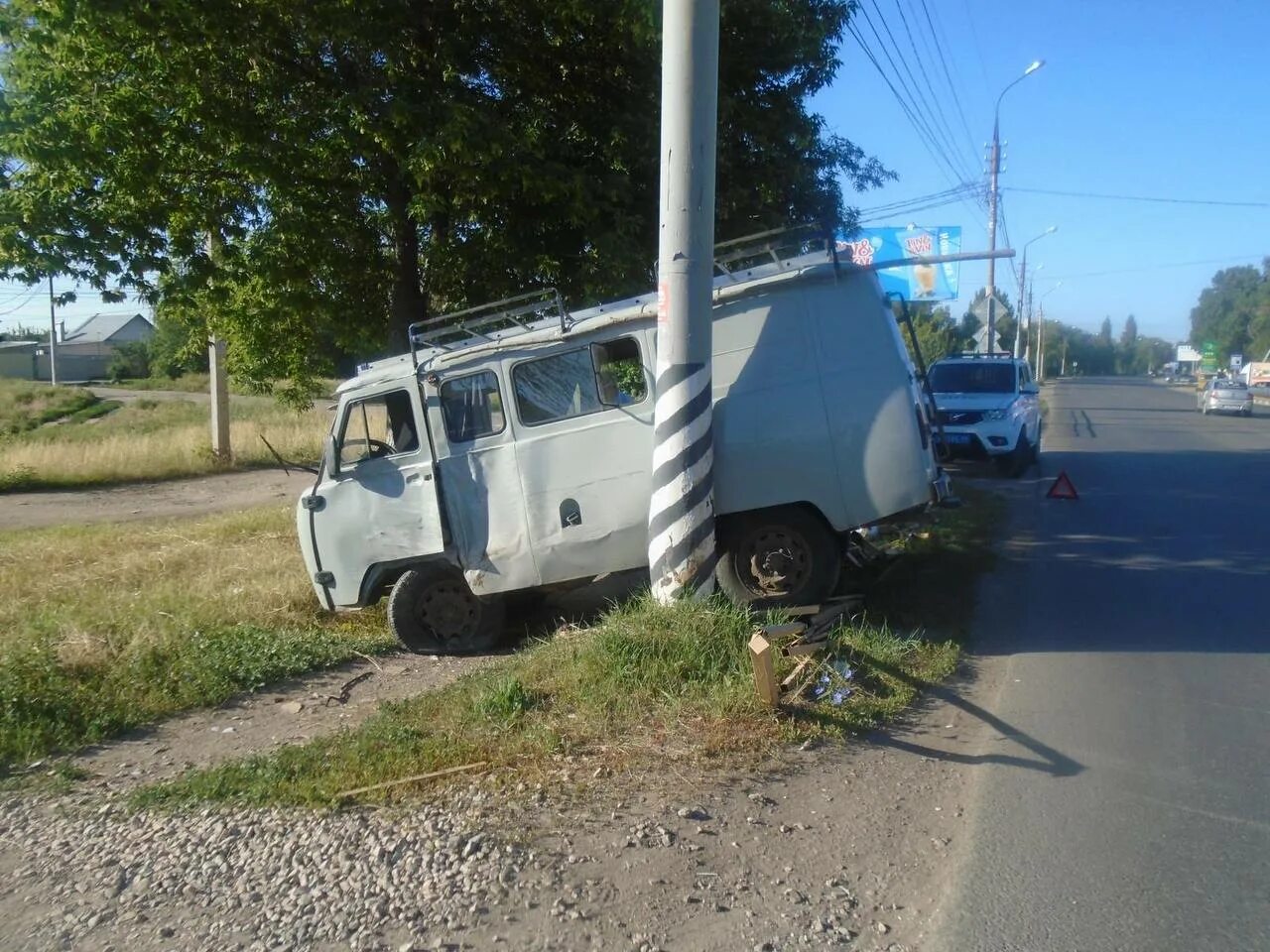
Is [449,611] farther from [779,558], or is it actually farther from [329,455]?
[779,558]

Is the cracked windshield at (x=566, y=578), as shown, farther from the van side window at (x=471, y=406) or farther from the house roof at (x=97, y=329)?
the house roof at (x=97, y=329)

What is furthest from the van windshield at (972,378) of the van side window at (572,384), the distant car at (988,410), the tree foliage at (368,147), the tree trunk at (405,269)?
the van side window at (572,384)

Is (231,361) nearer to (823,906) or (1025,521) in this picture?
(1025,521)

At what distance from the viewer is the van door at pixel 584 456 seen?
8180mm

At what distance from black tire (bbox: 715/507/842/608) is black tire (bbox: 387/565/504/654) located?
2.02 metres

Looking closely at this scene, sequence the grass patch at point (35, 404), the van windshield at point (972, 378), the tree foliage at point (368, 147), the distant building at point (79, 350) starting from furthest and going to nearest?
the distant building at point (79, 350) < the grass patch at point (35, 404) < the van windshield at point (972, 378) < the tree foliage at point (368, 147)

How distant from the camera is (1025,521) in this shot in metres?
13.9

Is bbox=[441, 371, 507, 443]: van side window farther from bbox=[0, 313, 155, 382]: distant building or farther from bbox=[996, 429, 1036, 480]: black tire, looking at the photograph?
bbox=[0, 313, 155, 382]: distant building

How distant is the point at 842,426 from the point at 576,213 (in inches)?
146

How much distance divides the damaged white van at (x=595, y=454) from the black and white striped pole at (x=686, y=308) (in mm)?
518

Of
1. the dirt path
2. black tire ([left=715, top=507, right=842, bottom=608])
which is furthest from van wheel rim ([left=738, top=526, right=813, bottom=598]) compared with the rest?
the dirt path

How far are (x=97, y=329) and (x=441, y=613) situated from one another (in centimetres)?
9049

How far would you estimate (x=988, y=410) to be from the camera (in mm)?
18656

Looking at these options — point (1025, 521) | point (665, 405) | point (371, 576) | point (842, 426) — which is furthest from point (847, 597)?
point (1025, 521)
